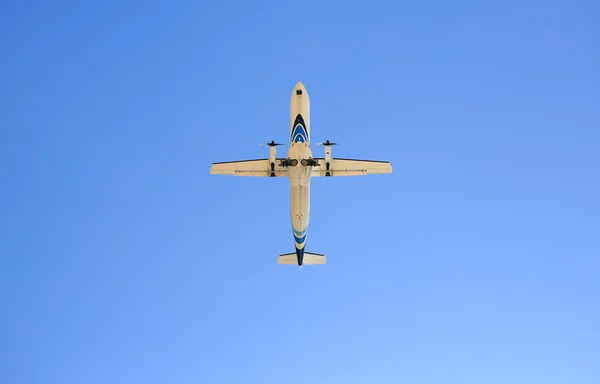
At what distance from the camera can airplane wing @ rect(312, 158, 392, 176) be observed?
74.3 meters

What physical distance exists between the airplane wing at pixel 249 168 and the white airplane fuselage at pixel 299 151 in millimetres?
2914

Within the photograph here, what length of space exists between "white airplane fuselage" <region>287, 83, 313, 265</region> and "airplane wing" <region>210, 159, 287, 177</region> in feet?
9.56

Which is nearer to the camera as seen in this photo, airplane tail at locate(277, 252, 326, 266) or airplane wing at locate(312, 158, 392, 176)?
airplane wing at locate(312, 158, 392, 176)

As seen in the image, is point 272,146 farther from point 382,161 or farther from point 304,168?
point 382,161

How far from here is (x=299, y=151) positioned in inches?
2744

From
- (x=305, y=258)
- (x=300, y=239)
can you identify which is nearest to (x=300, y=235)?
(x=300, y=239)

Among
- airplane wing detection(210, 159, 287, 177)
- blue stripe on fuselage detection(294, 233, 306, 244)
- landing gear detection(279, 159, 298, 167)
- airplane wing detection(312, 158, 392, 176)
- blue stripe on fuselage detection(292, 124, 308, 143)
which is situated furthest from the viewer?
blue stripe on fuselage detection(294, 233, 306, 244)

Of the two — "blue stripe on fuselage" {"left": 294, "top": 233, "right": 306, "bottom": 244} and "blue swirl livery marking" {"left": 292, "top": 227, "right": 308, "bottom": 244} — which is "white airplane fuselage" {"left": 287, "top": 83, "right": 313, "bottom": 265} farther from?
"blue stripe on fuselage" {"left": 294, "top": 233, "right": 306, "bottom": 244}

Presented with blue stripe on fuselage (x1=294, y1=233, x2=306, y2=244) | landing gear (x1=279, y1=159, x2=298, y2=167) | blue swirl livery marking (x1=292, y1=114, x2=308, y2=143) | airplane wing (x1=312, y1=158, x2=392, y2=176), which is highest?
blue swirl livery marking (x1=292, y1=114, x2=308, y2=143)

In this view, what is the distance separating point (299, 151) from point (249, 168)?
7.32 metres

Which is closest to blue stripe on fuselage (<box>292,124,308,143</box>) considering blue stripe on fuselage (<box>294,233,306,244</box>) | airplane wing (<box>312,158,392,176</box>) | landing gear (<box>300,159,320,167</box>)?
landing gear (<box>300,159,320,167</box>)

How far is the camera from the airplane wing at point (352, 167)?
2926 inches

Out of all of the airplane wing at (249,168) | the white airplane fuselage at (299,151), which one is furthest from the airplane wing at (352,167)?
the airplane wing at (249,168)

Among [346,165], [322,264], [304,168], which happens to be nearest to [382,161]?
[346,165]
